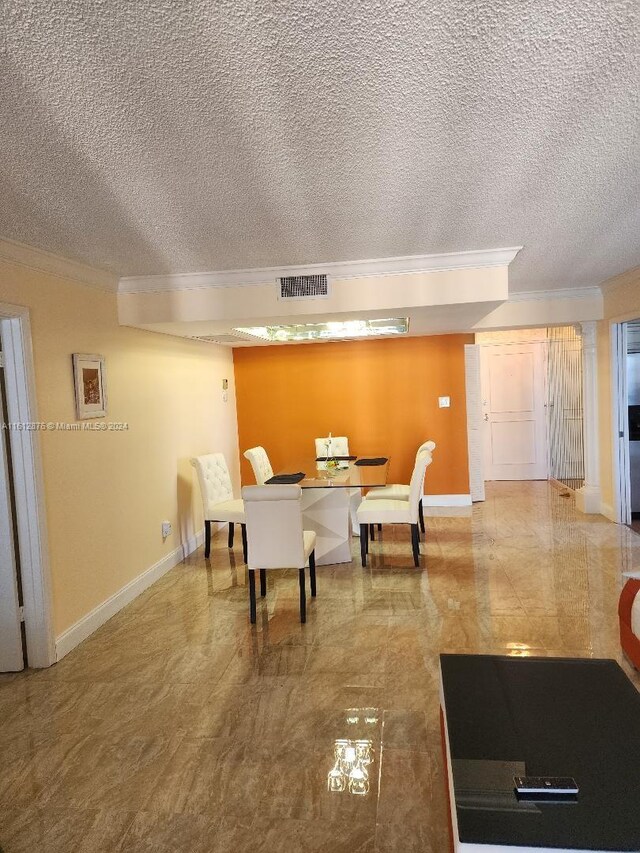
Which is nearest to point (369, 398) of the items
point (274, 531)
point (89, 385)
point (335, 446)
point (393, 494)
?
point (335, 446)

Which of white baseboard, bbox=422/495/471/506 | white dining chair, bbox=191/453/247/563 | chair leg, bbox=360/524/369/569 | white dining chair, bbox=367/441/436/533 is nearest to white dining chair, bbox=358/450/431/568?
chair leg, bbox=360/524/369/569

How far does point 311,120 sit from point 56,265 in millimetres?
2231

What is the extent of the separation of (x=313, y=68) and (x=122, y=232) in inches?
73.1

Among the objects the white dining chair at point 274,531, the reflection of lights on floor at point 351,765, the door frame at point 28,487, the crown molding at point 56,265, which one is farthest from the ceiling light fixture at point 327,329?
the reflection of lights on floor at point 351,765

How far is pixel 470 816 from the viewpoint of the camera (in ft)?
4.81

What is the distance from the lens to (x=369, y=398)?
23.9 ft

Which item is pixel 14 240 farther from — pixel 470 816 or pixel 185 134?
pixel 470 816

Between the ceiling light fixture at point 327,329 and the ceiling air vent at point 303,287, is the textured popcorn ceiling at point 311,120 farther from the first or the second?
the ceiling light fixture at point 327,329

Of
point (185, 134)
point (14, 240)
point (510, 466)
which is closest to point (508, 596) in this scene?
point (185, 134)

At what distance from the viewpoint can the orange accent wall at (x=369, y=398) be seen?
23.6 feet

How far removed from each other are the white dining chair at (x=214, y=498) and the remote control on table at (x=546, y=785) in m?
3.80

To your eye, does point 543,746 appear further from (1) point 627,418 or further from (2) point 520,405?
(2) point 520,405

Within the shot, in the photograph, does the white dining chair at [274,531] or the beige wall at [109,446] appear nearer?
the beige wall at [109,446]

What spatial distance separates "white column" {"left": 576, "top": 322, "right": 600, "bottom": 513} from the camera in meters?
6.30
